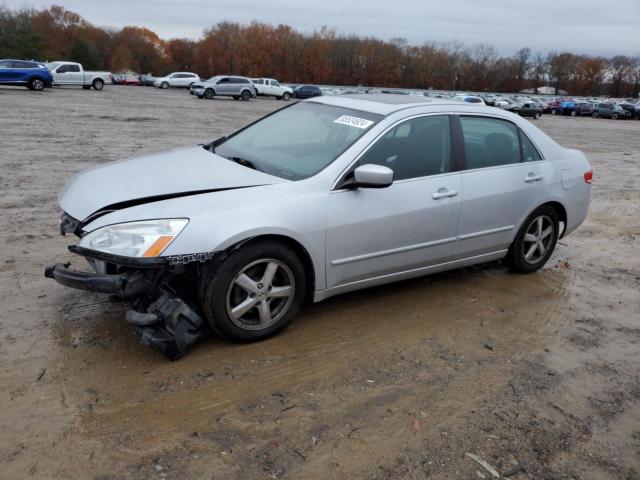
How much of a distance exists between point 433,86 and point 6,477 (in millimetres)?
124502

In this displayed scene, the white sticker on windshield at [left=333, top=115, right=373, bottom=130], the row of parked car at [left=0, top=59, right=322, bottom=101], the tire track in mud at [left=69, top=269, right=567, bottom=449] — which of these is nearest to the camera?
the tire track in mud at [left=69, top=269, right=567, bottom=449]

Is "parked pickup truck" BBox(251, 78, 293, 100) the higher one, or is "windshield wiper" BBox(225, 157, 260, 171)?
"windshield wiper" BBox(225, 157, 260, 171)

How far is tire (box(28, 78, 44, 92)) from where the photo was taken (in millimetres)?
31195

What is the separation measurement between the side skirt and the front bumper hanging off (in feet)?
3.14

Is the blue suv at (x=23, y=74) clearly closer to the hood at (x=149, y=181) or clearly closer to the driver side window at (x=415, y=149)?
the hood at (x=149, y=181)

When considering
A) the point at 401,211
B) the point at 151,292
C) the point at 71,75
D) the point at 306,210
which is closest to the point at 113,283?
the point at 151,292

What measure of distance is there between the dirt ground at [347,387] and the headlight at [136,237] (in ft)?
2.29

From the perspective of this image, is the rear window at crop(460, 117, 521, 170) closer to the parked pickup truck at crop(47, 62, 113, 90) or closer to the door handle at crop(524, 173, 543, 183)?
the door handle at crop(524, 173, 543, 183)

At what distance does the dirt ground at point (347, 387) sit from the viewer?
2.79m

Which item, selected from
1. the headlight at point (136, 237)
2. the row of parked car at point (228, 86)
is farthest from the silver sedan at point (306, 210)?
the row of parked car at point (228, 86)

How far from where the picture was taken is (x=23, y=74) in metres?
30.8

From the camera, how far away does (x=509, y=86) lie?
120312mm

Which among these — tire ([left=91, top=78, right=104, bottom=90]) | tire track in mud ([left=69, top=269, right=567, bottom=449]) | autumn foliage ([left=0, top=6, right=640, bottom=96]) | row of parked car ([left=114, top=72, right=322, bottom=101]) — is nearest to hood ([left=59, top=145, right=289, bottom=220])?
tire track in mud ([left=69, top=269, right=567, bottom=449])

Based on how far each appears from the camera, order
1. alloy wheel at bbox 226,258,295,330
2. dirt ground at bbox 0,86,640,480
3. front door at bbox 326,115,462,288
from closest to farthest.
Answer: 1. dirt ground at bbox 0,86,640,480
2. alloy wheel at bbox 226,258,295,330
3. front door at bbox 326,115,462,288
